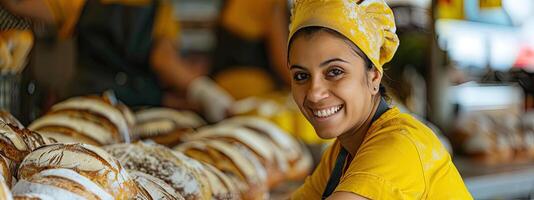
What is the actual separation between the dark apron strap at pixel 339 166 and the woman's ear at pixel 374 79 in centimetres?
5

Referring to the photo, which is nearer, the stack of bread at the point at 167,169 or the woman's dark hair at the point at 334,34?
the woman's dark hair at the point at 334,34

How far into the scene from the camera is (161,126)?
2.27 m

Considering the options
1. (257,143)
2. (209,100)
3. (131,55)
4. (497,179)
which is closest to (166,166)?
(257,143)

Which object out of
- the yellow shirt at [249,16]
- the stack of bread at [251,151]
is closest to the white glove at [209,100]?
the stack of bread at [251,151]

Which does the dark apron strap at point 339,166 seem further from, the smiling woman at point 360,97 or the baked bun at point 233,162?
the baked bun at point 233,162

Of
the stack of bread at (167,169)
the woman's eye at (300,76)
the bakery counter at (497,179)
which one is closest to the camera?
the woman's eye at (300,76)

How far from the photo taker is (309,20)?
51.4 inches

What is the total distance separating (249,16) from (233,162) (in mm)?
1868

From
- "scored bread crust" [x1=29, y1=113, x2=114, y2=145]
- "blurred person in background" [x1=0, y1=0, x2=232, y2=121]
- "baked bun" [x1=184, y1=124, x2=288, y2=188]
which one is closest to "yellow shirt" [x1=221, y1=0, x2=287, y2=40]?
"blurred person in background" [x1=0, y1=0, x2=232, y2=121]

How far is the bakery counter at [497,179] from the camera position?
2.74m

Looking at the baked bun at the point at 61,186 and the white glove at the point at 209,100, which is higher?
the baked bun at the point at 61,186

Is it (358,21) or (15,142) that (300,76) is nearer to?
(358,21)

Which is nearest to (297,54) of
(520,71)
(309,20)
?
(309,20)

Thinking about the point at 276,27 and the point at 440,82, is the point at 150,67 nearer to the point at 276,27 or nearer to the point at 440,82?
the point at 276,27
